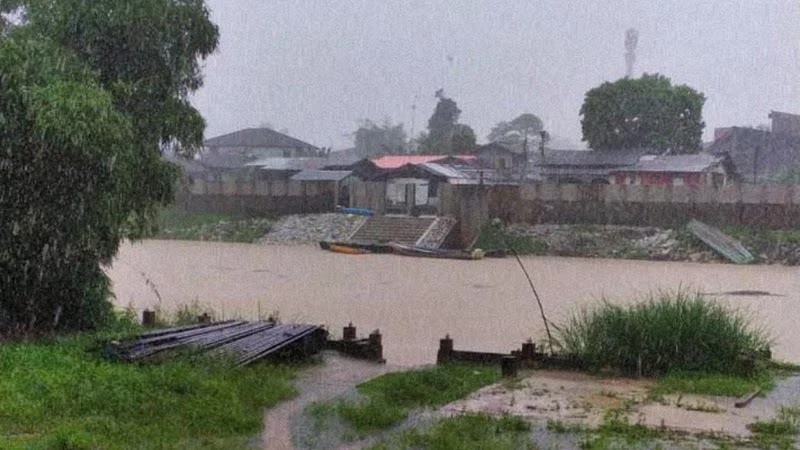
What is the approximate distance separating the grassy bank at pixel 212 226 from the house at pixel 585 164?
8363mm

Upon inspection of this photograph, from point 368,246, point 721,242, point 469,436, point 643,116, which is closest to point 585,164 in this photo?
point 643,116

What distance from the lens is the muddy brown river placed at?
11.4 meters

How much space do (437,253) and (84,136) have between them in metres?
16.9

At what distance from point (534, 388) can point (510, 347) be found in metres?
4.18

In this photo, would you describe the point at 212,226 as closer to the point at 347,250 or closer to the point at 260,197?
the point at 260,197

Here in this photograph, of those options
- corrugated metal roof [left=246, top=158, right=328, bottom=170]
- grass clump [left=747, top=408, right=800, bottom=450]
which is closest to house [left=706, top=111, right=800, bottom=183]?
corrugated metal roof [left=246, top=158, right=328, bottom=170]

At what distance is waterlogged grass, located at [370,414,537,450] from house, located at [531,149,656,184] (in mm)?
23283

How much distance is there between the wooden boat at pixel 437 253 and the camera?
22.3 m

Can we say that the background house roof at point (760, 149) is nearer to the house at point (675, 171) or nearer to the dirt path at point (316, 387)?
the house at point (675, 171)

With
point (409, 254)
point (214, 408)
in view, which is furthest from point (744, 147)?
point (214, 408)

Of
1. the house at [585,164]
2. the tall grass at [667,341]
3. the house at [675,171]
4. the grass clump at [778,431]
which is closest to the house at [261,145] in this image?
the house at [585,164]

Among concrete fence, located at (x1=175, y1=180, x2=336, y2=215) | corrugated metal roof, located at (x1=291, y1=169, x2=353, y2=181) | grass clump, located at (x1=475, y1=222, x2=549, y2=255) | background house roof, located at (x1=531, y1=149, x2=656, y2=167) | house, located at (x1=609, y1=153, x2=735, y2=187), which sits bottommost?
grass clump, located at (x1=475, y1=222, x2=549, y2=255)

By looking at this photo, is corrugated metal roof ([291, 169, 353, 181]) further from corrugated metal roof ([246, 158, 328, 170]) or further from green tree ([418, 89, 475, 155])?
green tree ([418, 89, 475, 155])

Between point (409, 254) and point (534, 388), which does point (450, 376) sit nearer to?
point (534, 388)
